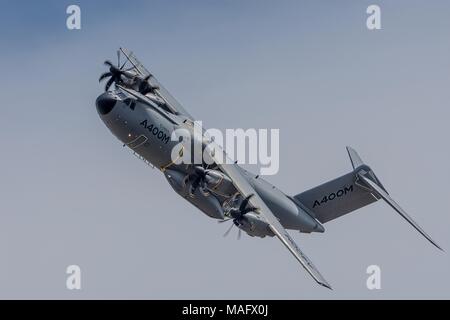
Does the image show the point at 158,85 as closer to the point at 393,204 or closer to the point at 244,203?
the point at 244,203

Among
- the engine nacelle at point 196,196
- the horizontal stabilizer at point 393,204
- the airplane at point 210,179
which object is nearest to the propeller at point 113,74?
the airplane at point 210,179

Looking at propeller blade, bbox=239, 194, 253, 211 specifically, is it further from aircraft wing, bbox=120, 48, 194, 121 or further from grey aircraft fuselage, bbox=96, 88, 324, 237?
aircraft wing, bbox=120, 48, 194, 121

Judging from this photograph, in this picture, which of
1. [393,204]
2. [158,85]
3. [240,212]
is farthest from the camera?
[158,85]

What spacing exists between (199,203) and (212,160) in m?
2.54

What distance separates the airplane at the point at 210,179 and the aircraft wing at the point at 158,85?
0.28 ft

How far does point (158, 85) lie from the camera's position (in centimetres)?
5375

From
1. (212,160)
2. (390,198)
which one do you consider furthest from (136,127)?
(390,198)

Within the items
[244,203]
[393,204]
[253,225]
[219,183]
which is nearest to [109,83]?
[219,183]

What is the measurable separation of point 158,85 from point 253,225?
1282 cm

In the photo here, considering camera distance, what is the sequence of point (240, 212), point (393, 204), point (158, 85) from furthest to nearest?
point (158, 85) → point (393, 204) → point (240, 212)

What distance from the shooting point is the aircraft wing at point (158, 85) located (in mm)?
52875

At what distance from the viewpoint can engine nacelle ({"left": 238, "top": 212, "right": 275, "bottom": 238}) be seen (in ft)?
149

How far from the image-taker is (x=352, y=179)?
54.3 meters
